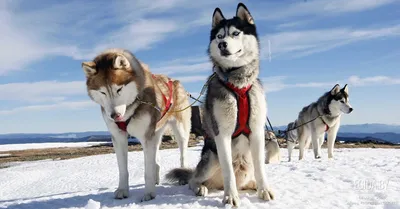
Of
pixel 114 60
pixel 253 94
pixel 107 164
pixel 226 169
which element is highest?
pixel 114 60

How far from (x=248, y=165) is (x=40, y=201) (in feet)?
10.1

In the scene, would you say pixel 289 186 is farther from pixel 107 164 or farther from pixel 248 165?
pixel 107 164

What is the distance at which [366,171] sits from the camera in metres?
6.47

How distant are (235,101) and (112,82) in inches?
61.9

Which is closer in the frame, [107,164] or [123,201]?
[123,201]

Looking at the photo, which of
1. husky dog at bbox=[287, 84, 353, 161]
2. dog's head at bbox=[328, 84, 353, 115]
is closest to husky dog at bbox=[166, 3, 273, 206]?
husky dog at bbox=[287, 84, 353, 161]

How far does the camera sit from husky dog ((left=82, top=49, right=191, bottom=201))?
455 cm

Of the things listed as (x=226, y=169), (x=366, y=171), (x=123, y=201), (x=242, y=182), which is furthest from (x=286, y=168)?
(x=123, y=201)

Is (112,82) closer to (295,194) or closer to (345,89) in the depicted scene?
(295,194)

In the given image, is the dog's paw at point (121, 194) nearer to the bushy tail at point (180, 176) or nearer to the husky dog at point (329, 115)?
the bushy tail at point (180, 176)

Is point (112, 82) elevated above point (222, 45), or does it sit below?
below

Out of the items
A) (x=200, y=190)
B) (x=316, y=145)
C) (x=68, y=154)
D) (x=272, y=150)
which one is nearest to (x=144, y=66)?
(x=200, y=190)

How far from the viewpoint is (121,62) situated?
474 cm

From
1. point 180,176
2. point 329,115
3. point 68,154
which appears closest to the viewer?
point 180,176
